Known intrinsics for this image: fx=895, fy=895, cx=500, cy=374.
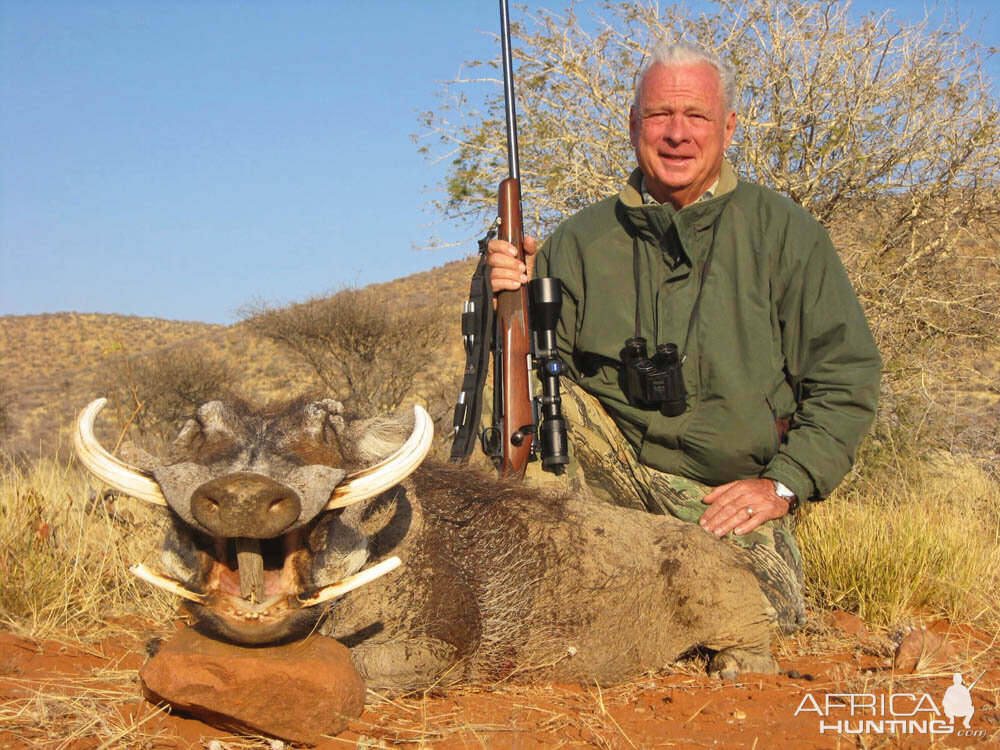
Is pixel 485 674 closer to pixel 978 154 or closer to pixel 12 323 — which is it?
pixel 978 154

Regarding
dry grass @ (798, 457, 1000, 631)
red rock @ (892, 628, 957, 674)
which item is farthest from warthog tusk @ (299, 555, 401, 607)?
dry grass @ (798, 457, 1000, 631)

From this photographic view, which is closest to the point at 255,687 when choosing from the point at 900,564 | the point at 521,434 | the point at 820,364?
the point at 521,434

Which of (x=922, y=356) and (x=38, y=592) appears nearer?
(x=38, y=592)

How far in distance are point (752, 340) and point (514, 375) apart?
109 centimetres

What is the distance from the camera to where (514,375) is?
416 centimetres

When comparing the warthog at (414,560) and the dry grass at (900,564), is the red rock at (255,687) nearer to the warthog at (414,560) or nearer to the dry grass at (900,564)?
the warthog at (414,560)

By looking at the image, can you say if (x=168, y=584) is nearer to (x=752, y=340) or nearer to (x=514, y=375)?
(x=514, y=375)

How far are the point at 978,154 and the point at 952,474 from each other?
2.74m

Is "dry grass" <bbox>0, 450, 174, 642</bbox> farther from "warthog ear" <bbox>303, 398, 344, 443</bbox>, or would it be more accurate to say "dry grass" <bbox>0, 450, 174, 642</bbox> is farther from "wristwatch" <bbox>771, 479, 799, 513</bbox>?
"wristwatch" <bbox>771, 479, 799, 513</bbox>

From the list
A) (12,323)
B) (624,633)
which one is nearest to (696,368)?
(624,633)

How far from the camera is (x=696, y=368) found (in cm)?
407

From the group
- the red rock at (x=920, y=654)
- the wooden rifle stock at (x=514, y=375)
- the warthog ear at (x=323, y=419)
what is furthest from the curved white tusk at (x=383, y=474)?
the red rock at (x=920, y=654)

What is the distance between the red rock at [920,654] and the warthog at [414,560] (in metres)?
0.44

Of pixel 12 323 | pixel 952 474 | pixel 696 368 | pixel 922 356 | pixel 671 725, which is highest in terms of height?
pixel 696 368
